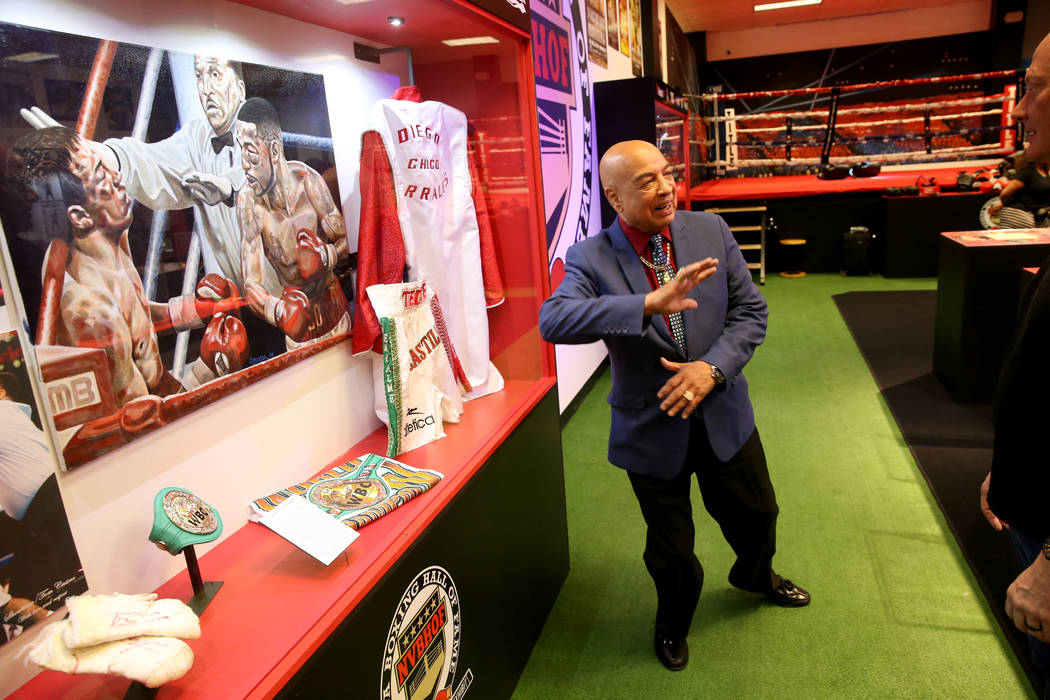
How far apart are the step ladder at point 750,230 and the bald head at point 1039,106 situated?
21.0 ft

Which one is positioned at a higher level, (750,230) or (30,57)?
(30,57)

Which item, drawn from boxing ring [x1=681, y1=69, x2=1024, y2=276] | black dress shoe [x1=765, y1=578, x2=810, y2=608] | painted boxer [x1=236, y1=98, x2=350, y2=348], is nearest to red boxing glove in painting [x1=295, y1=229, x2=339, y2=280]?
painted boxer [x1=236, y1=98, x2=350, y2=348]

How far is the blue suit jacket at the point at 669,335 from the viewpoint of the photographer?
1799 mm

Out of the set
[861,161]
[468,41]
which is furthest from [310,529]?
[861,161]

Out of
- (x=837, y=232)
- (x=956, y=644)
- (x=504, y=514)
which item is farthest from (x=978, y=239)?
(x=837, y=232)

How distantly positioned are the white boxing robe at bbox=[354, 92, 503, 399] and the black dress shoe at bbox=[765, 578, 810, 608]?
1152 millimetres

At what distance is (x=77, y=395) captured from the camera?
1.13m

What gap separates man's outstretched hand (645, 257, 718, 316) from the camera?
1532 millimetres

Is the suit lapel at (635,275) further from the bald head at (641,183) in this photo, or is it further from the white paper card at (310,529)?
the white paper card at (310,529)

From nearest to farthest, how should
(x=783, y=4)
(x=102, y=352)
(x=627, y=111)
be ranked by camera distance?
(x=102, y=352) < (x=627, y=111) < (x=783, y=4)

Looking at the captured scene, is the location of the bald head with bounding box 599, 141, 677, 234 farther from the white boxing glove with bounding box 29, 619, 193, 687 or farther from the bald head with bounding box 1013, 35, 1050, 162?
the white boxing glove with bounding box 29, 619, 193, 687

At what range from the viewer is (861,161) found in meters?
9.49

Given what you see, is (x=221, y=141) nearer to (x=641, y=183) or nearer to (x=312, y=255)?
(x=312, y=255)

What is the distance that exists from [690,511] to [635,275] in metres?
0.70
